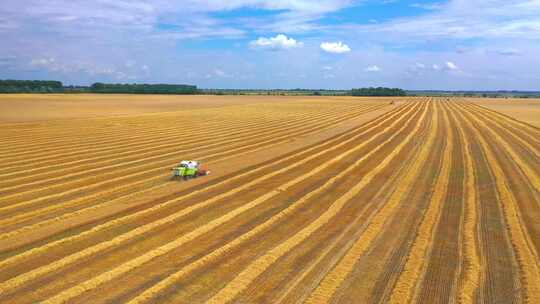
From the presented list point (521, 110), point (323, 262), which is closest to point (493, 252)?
point (323, 262)

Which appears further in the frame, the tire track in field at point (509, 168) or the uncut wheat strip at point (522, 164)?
the uncut wheat strip at point (522, 164)

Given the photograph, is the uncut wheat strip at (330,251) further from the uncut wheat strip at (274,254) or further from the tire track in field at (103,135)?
the tire track in field at (103,135)

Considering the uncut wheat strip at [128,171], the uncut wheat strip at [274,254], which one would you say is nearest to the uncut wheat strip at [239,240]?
the uncut wheat strip at [274,254]

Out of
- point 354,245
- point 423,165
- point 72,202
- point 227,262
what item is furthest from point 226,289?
point 423,165

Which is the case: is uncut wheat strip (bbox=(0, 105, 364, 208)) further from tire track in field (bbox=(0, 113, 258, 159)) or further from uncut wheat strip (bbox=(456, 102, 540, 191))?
uncut wheat strip (bbox=(456, 102, 540, 191))

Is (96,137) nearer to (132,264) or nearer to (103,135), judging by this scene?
Answer: (103,135)

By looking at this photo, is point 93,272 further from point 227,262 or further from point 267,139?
point 267,139
